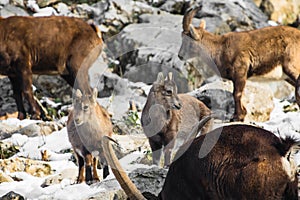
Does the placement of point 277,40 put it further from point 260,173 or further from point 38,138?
point 260,173

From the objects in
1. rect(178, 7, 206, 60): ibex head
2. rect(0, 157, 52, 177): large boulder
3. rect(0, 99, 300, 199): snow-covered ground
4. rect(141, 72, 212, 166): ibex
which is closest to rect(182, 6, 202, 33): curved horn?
rect(178, 7, 206, 60): ibex head

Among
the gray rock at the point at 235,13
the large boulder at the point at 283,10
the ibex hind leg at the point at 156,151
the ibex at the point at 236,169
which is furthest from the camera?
the large boulder at the point at 283,10

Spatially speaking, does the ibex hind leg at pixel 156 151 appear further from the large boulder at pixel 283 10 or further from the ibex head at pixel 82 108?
the large boulder at pixel 283 10

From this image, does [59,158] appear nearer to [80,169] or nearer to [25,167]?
[25,167]

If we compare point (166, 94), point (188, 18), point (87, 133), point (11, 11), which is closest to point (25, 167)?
point (87, 133)

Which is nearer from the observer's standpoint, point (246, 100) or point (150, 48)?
point (246, 100)

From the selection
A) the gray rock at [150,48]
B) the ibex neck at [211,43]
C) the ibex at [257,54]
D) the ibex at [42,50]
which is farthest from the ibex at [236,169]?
the gray rock at [150,48]

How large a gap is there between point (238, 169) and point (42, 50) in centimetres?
930

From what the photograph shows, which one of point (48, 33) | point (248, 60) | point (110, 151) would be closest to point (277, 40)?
point (248, 60)

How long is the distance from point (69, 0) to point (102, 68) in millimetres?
3210

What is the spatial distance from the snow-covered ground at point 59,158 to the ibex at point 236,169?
1.86 feet

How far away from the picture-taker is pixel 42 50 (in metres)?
14.2

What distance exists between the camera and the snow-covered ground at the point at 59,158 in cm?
746

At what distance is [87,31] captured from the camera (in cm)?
1426
